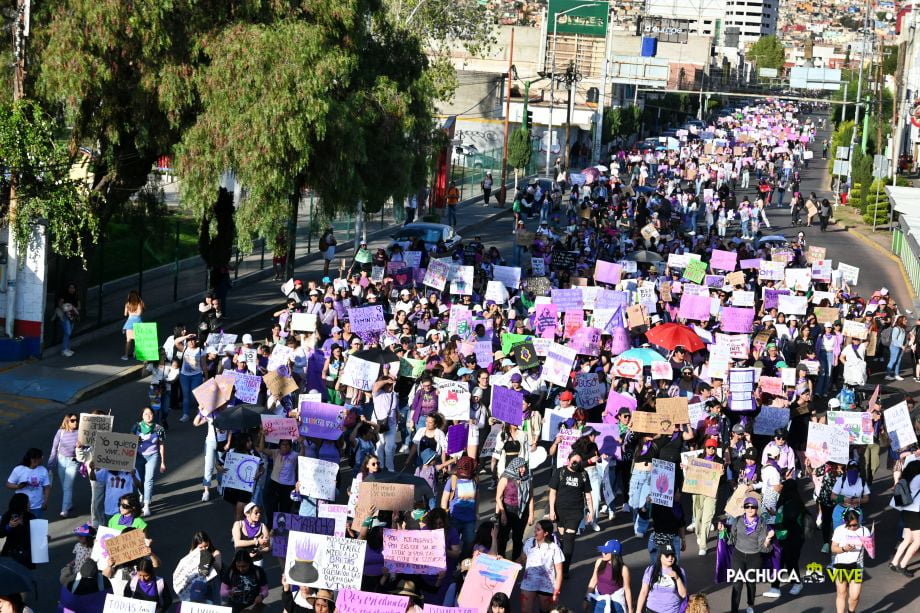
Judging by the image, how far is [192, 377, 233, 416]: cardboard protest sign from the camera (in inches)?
643

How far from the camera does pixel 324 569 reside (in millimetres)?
11094

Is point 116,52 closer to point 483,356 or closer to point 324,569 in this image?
point 483,356

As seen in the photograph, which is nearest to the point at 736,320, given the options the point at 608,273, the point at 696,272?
the point at 608,273

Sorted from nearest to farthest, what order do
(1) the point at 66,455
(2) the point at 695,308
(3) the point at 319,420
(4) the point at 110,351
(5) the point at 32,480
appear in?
1. (5) the point at 32,480
2. (1) the point at 66,455
3. (3) the point at 319,420
4. (4) the point at 110,351
5. (2) the point at 695,308

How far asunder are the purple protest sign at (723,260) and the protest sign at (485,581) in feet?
61.1

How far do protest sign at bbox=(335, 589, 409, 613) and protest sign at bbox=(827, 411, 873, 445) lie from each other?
802 centimetres

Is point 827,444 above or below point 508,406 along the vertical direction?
below

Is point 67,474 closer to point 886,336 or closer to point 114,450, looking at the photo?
point 114,450

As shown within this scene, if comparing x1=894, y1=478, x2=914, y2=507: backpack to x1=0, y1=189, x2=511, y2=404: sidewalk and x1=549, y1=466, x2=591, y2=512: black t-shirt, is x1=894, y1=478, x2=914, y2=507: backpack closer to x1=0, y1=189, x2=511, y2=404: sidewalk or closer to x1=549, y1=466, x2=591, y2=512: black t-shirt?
x1=549, y1=466, x2=591, y2=512: black t-shirt

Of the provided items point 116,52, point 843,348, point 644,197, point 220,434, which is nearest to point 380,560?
point 220,434

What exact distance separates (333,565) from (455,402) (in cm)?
538

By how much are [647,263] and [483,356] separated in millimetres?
11338

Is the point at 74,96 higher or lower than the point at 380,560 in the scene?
higher

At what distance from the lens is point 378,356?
60.1ft
